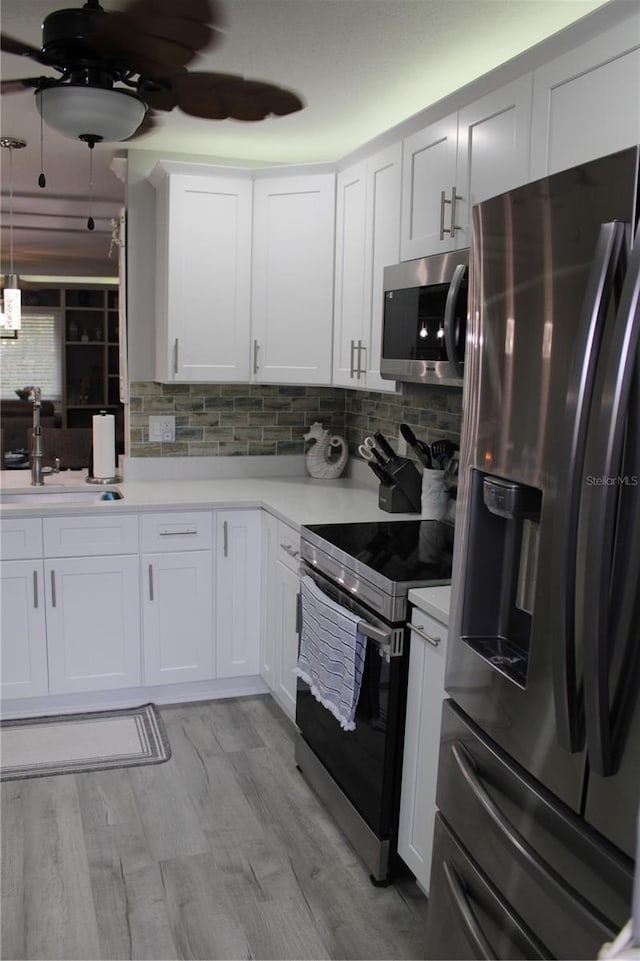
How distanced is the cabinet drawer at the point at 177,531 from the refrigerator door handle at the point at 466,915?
199 cm

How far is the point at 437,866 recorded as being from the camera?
1813 millimetres

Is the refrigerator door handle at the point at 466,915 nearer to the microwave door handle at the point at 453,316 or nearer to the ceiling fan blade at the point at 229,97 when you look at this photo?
the microwave door handle at the point at 453,316

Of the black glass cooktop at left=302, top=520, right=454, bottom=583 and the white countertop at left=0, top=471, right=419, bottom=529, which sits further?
the white countertop at left=0, top=471, right=419, bottom=529

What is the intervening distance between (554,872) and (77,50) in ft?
7.92

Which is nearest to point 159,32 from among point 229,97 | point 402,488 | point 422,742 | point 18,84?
point 229,97

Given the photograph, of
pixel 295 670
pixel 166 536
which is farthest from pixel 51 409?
pixel 295 670

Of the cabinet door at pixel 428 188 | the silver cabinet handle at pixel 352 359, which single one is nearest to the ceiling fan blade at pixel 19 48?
the cabinet door at pixel 428 188

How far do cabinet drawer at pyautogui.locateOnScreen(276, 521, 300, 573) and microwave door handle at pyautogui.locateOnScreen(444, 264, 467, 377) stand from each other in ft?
3.40

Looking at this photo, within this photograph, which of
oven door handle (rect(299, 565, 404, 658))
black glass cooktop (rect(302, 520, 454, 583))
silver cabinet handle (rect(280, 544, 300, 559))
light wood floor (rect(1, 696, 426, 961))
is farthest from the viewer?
silver cabinet handle (rect(280, 544, 300, 559))

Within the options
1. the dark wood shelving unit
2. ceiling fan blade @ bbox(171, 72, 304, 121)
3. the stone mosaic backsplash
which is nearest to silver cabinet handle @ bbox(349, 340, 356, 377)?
the stone mosaic backsplash

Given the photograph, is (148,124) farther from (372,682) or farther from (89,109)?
(372,682)

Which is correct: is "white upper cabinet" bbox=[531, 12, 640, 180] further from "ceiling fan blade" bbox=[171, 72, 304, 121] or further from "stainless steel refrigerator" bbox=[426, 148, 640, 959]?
"ceiling fan blade" bbox=[171, 72, 304, 121]

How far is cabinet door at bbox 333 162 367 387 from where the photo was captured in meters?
3.31

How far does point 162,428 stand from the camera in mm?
4004
